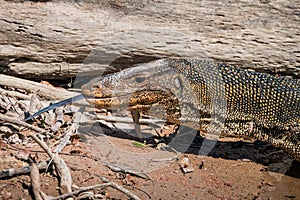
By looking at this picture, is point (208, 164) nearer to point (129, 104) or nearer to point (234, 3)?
point (129, 104)

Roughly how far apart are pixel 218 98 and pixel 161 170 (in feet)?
3.47

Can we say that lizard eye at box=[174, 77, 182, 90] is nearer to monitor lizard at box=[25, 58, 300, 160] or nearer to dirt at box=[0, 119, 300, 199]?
monitor lizard at box=[25, 58, 300, 160]

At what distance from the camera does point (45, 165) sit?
17.1 feet

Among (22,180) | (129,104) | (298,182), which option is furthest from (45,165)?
(298,182)

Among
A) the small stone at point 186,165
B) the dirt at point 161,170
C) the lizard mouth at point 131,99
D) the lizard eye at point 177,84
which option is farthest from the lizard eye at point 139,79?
the small stone at point 186,165

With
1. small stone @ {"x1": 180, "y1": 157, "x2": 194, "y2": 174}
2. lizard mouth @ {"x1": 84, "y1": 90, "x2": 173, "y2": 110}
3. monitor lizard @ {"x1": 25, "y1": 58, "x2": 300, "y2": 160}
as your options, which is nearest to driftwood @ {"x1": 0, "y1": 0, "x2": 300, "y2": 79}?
monitor lizard @ {"x1": 25, "y1": 58, "x2": 300, "y2": 160}

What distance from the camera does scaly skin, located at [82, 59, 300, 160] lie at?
596 centimetres

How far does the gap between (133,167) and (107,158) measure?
1.10 ft

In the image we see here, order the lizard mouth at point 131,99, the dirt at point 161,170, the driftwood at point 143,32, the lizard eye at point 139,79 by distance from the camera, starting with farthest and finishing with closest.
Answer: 1. the driftwood at point 143,32
2. the lizard eye at point 139,79
3. the lizard mouth at point 131,99
4. the dirt at point 161,170

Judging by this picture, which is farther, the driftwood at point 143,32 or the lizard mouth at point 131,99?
the driftwood at point 143,32

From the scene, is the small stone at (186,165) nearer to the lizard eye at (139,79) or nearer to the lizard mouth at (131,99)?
the lizard mouth at (131,99)

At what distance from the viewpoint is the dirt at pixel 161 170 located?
5.28 metres

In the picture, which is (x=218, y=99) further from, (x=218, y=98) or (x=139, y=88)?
(x=139, y=88)

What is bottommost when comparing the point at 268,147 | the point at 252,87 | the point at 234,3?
the point at 268,147
